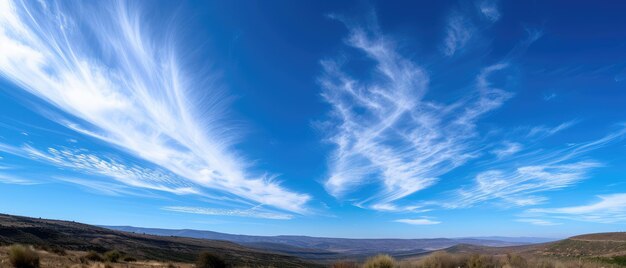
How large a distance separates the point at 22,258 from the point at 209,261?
33.7 feet

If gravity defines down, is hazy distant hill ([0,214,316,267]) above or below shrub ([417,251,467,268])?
below

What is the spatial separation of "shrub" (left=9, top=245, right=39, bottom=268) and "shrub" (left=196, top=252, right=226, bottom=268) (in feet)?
29.3

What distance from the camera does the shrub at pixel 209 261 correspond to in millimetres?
24334

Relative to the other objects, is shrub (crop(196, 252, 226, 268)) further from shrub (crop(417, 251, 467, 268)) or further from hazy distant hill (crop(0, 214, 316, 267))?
shrub (crop(417, 251, 467, 268))

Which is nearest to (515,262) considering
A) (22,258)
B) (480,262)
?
(480,262)

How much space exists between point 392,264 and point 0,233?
53643 millimetres

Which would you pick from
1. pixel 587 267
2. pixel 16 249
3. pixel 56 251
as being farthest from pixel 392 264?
pixel 56 251

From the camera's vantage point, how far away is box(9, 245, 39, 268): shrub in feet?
56.6

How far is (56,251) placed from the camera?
2903cm

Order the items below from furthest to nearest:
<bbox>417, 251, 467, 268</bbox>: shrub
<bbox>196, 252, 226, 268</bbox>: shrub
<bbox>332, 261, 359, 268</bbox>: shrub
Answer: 1. <bbox>196, 252, 226, 268</bbox>: shrub
2. <bbox>332, 261, 359, 268</bbox>: shrub
3. <bbox>417, 251, 467, 268</bbox>: shrub

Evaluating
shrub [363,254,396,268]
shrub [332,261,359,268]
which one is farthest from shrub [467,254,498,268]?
shrub [332,261,359,268]

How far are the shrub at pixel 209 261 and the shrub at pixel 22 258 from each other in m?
8.94

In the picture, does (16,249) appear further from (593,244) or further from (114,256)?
(593,244)

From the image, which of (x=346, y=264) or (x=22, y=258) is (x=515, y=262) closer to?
(x=346, y=264)
